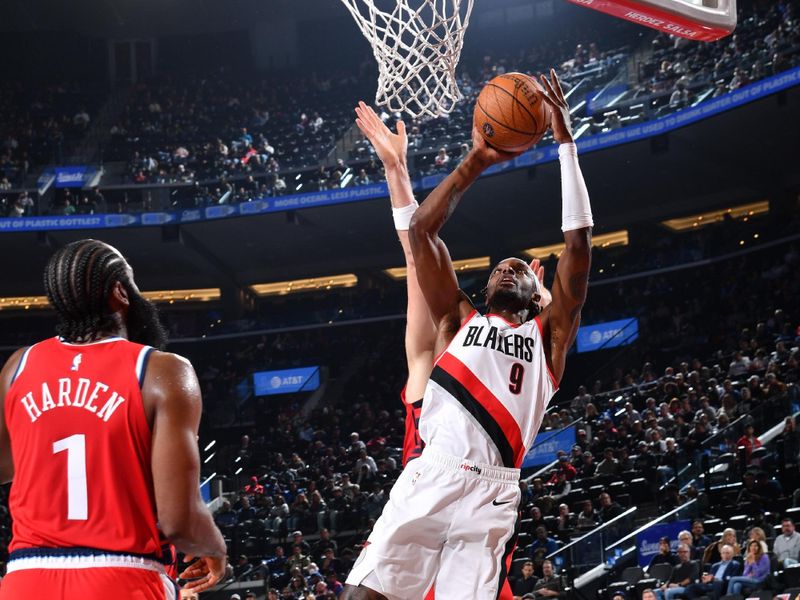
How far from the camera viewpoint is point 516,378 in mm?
3863

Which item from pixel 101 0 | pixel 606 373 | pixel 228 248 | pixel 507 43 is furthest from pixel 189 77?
pixel 606 373

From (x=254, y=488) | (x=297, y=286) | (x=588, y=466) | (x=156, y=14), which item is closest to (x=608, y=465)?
(x=588, y=466)

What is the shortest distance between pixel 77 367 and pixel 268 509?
48.2 feet

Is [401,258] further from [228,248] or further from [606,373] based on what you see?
[606,373]

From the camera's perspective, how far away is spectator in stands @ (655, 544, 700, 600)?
384 inches

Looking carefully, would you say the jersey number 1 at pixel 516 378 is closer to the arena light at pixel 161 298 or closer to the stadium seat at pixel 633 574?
the stadium seat at pixel 633 574

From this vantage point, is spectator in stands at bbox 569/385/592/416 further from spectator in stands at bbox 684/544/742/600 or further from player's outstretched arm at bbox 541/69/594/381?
player's outstretched arm at bbox 541/69/594/381

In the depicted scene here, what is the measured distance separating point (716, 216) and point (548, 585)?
1523cm

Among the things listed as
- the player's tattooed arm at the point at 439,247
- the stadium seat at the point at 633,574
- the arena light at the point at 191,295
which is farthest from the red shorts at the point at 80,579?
the arena light at the point at 191,295

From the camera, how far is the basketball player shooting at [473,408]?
3604 millimetres

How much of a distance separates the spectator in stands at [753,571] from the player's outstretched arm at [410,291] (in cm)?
637

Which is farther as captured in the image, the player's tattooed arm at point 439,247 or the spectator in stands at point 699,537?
the spectator in stands at point 699,537

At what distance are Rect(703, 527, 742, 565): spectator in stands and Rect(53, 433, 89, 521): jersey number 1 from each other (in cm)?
864

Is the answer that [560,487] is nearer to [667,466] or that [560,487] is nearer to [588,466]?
[588,466]
